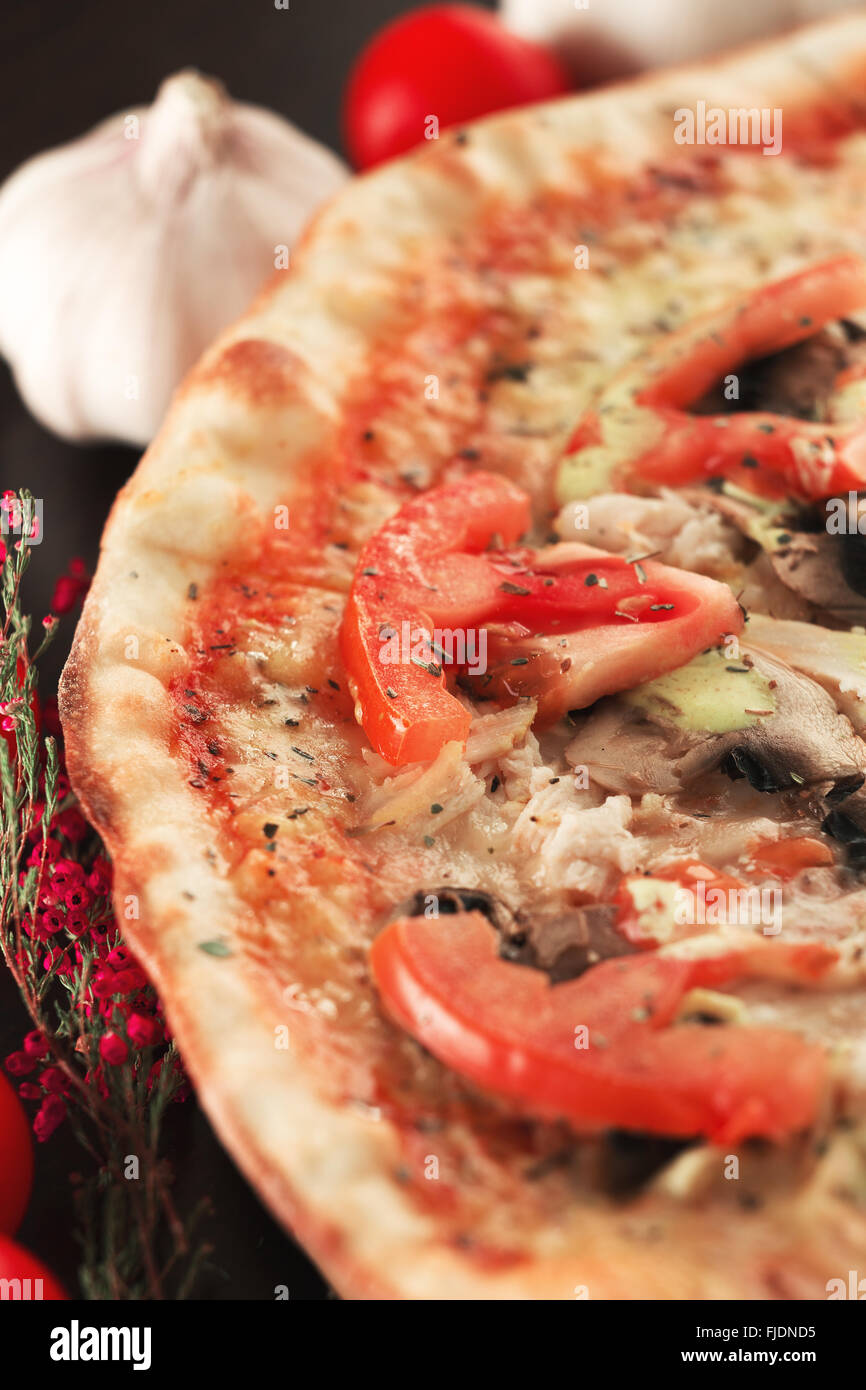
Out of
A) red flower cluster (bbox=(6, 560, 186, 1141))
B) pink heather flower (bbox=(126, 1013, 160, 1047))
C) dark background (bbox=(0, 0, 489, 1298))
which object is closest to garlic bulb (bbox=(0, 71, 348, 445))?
dark background (bbox=(0, 0, 489, 1298))

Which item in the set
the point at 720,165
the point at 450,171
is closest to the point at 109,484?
the point at 450,171

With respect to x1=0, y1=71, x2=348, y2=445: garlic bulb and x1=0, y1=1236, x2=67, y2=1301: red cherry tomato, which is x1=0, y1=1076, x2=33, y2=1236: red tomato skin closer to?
x1=0, y1=1236, x2=67, y2=1301: red cherry tomato

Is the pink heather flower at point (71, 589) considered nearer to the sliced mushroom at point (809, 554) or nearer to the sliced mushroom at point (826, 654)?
the sliced mushroom at point (809, 554)

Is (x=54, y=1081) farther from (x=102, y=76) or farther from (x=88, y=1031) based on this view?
(x=102, y=76)

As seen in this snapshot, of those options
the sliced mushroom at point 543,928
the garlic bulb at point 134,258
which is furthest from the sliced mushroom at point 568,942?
the garlic bulb at point 134,258

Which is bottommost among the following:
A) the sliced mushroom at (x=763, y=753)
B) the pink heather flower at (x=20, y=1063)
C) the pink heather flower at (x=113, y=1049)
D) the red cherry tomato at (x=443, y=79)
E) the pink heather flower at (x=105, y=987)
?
the pink heather flower at (x=20, y=1063)

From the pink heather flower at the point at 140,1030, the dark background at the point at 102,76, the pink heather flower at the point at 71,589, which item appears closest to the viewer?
the pink heather flower at the point at 140,1030
